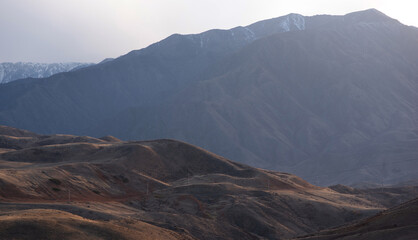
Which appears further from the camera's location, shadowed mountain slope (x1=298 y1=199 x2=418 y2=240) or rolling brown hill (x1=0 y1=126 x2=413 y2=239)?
rolling brown hill (x1=0 y1=126 x2=413 y2=239)

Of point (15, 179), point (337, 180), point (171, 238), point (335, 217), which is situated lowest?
point (337, 180)

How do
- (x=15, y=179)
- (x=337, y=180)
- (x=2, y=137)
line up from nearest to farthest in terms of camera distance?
(x=15, y=179), (x=2, y=137), (x=337, y=180)

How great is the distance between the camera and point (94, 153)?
9338cm

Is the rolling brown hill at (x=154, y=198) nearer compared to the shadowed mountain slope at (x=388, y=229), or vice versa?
the shadowed mountain slope at (x=388, y=229)

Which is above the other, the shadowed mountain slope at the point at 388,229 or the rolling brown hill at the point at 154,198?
the shadowed mountain slope at the point at 388,229

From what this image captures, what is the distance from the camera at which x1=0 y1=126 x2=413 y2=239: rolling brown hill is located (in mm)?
44781

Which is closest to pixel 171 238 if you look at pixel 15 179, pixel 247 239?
pixel 247 239

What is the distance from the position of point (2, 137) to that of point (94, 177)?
2393 inches

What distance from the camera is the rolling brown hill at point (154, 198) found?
44.8m

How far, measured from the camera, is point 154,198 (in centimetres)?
6962

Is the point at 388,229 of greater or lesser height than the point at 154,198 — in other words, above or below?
above

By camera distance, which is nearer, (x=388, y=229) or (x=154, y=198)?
(x=388, y=229)

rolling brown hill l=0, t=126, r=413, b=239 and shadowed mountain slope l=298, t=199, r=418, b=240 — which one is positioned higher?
shadowed mountain slope l=298, t=199, r=418, b=240

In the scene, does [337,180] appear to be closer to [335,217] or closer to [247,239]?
[335,217]
